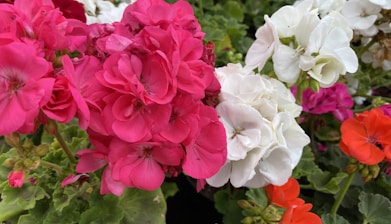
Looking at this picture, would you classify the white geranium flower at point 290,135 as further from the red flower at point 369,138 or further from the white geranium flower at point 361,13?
the white geranium flower at point 361,13

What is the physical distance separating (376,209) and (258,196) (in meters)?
0.27

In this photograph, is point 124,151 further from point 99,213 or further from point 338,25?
point 338,25

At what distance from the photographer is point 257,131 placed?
0.78m


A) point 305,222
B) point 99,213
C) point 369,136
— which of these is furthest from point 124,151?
point 369,136

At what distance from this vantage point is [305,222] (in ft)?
2.76

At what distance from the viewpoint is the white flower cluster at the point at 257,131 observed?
2.56ft

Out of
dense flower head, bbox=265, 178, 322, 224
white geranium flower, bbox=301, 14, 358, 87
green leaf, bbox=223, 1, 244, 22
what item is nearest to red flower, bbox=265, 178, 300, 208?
dense flower head, bbox=265, 178, 322, 224

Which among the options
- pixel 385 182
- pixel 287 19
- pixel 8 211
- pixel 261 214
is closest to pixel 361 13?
pixel 287 19

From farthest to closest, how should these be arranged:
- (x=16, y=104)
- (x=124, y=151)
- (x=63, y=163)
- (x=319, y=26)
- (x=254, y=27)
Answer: (x=254, y=27), (x=63, y=163), (x=319, y=26), (x=124, y=151), (x=16, y=104)

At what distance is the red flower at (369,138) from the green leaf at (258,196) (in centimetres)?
20

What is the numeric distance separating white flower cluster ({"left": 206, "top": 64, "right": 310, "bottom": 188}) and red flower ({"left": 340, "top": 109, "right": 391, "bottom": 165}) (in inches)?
6.8

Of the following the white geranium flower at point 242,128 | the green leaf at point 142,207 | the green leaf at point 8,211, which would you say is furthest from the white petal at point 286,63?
the green leaf at point 8,211

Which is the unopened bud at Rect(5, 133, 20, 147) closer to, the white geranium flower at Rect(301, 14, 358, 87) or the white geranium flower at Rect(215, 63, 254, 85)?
the white geranium flower at Rect(215, 63, 254, 85)

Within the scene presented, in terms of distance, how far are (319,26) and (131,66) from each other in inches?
13.5
